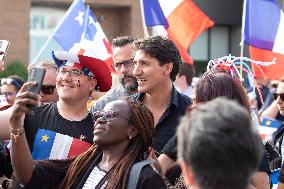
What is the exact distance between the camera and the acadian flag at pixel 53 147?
13.8 ft

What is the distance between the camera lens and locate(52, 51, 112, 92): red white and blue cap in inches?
180

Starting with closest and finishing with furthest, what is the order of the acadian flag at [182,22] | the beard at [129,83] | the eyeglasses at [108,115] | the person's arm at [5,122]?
1. the eyeglasses at [108,115]
2. the person's arm at [5,122]
3. the beard at [129,83]
4. the acadian flag at [182,22]

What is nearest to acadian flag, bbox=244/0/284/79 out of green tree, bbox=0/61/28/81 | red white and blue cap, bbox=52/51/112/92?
red white and blue cap, bbox=52/51/112/92

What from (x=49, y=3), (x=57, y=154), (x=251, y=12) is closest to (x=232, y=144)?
(x=57, y=154)

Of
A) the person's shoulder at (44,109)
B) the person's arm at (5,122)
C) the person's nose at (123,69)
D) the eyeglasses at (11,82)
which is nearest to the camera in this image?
the person's arm at (5,122)

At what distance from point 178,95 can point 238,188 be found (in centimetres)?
277

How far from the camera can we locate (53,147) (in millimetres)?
4219

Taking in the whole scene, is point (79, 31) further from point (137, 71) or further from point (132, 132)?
point (132, 132)

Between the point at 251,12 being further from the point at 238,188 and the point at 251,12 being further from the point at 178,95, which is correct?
→ the point at 238,188

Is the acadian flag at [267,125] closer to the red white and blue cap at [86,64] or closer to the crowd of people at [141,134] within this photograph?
the crowd of people at [141,134]

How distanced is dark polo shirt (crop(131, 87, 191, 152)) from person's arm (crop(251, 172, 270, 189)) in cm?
83

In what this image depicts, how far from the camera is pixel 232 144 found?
2.22m

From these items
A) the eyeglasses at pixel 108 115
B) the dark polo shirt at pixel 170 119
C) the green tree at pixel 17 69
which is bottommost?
the green tree at pixel 17 69

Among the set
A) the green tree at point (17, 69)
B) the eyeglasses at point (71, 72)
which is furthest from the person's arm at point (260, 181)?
the green tree at point (17, 69)
